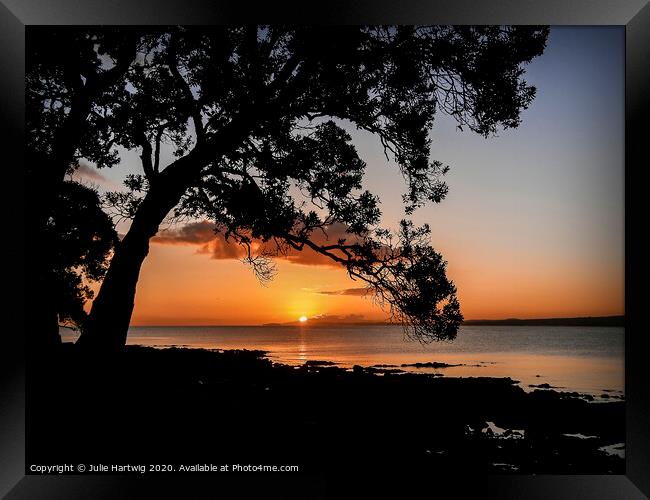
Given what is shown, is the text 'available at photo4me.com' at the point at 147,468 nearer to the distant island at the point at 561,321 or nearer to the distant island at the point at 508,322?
the distant island at the point at 508,322

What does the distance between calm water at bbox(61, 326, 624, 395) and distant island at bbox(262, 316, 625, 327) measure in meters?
0.05

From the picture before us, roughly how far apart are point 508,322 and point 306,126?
6.95 ft

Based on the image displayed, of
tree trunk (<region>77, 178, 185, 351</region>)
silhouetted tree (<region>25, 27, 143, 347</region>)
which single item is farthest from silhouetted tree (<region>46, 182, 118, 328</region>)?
tree trunk (<region>77, 178, 185, 351</region>)

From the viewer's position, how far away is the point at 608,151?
3.20 metres

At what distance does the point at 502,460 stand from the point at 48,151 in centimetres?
352

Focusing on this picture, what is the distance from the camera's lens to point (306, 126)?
3.82m

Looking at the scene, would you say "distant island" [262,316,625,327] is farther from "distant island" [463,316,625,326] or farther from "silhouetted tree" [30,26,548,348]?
"silhouetted tree" [30,26,548,348]

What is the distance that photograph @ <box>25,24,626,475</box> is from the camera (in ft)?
10.7

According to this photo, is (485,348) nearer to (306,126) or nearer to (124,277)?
(306,126)

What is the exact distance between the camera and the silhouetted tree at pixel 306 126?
359cm
